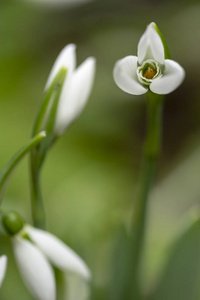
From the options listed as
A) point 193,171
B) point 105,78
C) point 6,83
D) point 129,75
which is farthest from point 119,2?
point 129,75

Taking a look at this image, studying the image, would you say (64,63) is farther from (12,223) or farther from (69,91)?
(12,223)

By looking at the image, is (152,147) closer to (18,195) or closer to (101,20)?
(18,195)

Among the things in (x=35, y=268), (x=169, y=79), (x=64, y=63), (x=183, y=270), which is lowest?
(x=183, y=270)

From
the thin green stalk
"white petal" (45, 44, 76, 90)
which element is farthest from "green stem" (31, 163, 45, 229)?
"white petal" (45, 44, 76, 90)

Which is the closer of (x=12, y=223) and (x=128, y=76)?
(x=128, y=76)

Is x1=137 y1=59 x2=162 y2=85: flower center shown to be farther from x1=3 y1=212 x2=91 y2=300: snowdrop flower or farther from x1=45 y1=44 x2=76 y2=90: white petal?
x1=3 y1=212 x2=91 y2=300: snowdrop flower

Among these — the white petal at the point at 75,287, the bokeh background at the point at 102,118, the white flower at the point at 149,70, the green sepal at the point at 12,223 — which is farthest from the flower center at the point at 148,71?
the bokeh background at the point at 102,118

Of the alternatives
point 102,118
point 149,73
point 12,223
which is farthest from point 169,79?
point 102,118
